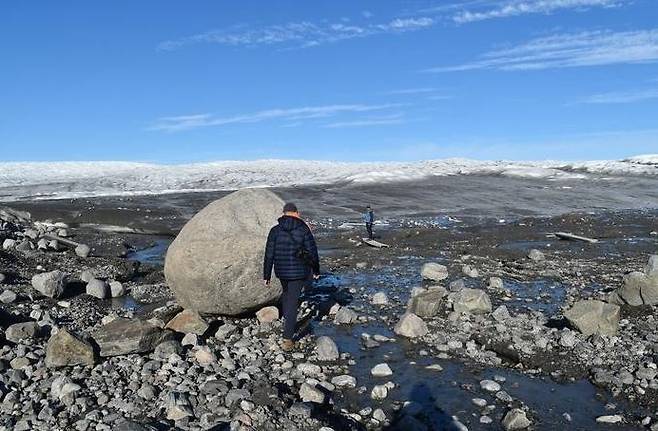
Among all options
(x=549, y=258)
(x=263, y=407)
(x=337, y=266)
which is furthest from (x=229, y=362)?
(x=549, y=258)

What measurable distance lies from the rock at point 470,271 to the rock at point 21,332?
37.5ft

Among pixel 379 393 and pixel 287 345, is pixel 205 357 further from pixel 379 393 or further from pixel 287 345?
pixel 379 393

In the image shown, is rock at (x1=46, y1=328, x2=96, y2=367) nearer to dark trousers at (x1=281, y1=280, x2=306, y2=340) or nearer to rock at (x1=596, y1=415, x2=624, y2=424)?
dark trousers at (x1=281, y1=280, x2=306, y2=340)

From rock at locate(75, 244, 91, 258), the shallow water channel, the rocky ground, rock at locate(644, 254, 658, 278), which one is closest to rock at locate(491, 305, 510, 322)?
the rocky ground

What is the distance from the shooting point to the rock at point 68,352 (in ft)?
27.1

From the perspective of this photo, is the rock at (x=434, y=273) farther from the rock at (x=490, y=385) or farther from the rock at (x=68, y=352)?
the rock at (x=68, y=352)

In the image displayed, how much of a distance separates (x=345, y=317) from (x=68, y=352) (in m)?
5.21

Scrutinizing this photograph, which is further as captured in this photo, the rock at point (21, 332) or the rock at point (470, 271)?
the rock at point (470, 271)

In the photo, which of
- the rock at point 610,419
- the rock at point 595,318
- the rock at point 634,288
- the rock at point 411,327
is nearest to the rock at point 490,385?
the rock at point 610,419

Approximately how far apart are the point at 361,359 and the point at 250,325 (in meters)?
2.59

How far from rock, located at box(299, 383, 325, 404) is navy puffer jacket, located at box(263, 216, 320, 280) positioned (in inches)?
94.7

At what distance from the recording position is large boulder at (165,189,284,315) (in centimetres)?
1084

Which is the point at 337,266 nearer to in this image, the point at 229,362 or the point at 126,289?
the point at 126,289

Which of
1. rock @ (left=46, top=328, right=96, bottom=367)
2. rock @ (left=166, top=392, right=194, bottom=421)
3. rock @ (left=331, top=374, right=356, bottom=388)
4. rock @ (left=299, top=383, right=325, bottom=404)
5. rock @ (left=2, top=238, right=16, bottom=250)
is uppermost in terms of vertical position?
rock @ (left=2, top=238, right=16, bottom=250)
